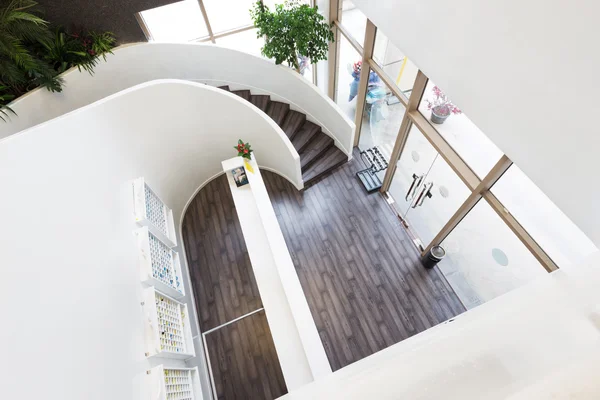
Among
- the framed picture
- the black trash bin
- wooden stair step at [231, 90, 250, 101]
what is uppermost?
wooden stair step at [231, 90, 250, 101]

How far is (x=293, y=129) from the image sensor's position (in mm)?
6891

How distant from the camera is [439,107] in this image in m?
4.18

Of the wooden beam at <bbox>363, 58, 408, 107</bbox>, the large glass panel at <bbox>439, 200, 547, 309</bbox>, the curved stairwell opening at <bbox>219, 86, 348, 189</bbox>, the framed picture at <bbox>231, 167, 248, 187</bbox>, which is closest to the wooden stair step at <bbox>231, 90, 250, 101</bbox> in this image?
the curved stairwell opening at <bbox>219, 86, 348, 189</bbox>

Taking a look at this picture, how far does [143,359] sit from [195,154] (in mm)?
3763

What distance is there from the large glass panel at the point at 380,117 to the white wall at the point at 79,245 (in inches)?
105

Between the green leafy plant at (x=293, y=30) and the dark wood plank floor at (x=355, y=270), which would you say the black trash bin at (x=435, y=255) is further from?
the green leafy plant at (x=293, y=30)

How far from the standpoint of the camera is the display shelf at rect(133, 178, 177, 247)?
15.0 ft

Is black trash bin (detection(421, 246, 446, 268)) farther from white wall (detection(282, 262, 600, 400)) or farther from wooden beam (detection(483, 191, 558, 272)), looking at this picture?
white wall (detection(282, 262, 600, 400))

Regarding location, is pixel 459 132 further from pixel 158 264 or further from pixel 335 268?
pixel 158 264

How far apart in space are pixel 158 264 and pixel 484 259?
4.53 meters

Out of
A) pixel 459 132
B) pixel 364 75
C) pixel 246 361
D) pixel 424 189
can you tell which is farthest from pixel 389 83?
pixel 246 361

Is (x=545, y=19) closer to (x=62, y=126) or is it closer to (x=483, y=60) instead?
(x=483, y=60)

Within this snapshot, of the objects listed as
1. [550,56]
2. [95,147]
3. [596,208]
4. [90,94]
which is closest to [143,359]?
[95,147]

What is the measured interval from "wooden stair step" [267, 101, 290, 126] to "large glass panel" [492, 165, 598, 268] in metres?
4.45
